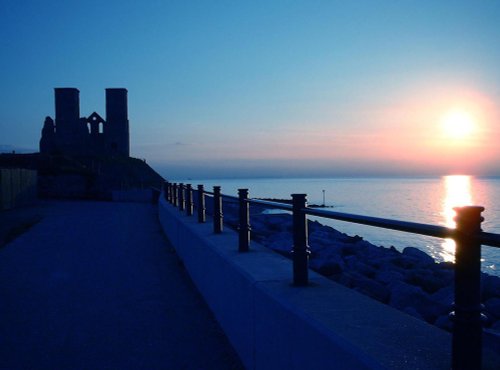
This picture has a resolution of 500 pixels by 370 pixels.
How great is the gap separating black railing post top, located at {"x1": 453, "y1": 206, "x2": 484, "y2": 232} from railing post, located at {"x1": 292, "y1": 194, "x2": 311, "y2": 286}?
2.01 meters

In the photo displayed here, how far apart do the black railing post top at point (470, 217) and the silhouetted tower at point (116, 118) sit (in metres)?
94.3

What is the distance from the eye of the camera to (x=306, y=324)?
10.2 feet

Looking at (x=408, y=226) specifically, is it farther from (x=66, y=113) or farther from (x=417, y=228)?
(x=66, y=113)

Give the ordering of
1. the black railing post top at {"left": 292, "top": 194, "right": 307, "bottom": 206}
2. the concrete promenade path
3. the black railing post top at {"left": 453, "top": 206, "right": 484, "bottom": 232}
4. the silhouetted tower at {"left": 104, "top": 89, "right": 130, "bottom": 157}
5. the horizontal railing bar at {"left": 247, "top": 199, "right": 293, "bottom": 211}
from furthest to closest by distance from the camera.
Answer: the silhouetted tower at {"left": 104, "top": 89, "right": 130, "bottom": 157}
the concrete promenade path
the horizontal railing bar at {"left": 247, "top": 199, "right": 293, "bottom": 211}
the black railing post top at {"left": 292, "top": 194, "right": 307, "bottom": 206}
the black railing post top at {"left": 453, "top": 206, "right": 484, "bottom": 232}

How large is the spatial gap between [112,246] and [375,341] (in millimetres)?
10490

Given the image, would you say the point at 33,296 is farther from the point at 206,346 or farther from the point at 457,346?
the point at 457,346

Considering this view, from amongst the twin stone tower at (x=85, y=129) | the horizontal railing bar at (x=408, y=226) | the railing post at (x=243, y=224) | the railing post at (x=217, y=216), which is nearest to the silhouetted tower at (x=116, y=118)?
the twin stone tower at (x=85, y=129)

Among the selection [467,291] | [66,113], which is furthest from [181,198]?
[66,113]

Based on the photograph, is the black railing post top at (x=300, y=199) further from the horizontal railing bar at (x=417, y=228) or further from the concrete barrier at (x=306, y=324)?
the concrete barrier at (x=306, y=324)

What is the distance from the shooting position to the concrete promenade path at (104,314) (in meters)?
4.85

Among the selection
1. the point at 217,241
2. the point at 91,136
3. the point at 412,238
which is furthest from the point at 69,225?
the point at 91,136

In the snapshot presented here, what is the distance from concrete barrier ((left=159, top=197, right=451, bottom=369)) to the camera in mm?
2604

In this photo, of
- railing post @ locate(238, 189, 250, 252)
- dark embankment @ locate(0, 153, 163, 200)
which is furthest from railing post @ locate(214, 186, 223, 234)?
dark embankment @ locate(0, 153, 163, 200)

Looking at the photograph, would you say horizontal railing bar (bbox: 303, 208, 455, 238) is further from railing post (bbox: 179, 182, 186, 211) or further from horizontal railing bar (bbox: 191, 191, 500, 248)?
railing post (bbox: 179, 182, 186, 211)
